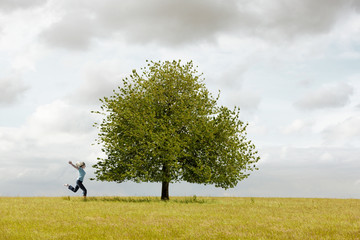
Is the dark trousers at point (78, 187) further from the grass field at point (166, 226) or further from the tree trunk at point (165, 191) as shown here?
the grass field at point (166, 226)

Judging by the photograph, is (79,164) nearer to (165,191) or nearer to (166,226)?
(165,191)

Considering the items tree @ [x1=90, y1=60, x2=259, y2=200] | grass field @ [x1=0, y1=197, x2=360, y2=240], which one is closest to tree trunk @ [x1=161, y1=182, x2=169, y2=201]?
tree @ [x1=90, y1=60, x2=259, y2=200]

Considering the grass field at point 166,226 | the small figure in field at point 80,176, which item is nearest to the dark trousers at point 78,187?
the small figure in field at point 80,176

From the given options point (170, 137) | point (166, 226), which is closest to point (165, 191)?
point (170, 137)

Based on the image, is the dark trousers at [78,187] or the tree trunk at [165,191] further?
the tree trunk at [165,191]

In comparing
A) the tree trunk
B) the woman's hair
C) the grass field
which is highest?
the woman's hair

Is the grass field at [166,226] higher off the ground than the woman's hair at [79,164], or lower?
lower

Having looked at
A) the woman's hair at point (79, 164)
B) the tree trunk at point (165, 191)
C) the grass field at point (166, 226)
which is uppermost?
the woman's hair at point (79, 164)

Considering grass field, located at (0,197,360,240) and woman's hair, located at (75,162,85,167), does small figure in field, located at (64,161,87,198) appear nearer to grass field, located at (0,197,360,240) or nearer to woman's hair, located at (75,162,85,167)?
woman's hair, located at (75,162,85,167)

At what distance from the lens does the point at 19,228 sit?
16016 millimetres

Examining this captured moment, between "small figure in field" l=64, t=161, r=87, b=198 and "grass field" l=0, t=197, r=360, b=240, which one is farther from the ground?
"small figure in field" l=64, t=161, r=87, b=198

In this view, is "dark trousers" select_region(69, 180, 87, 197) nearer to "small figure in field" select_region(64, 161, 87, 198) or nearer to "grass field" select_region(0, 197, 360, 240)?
"small figure in field" select_region(64, 161, 87, 198)

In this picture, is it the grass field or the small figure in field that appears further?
the small figure in field

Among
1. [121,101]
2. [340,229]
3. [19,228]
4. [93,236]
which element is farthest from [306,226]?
[121,101]
